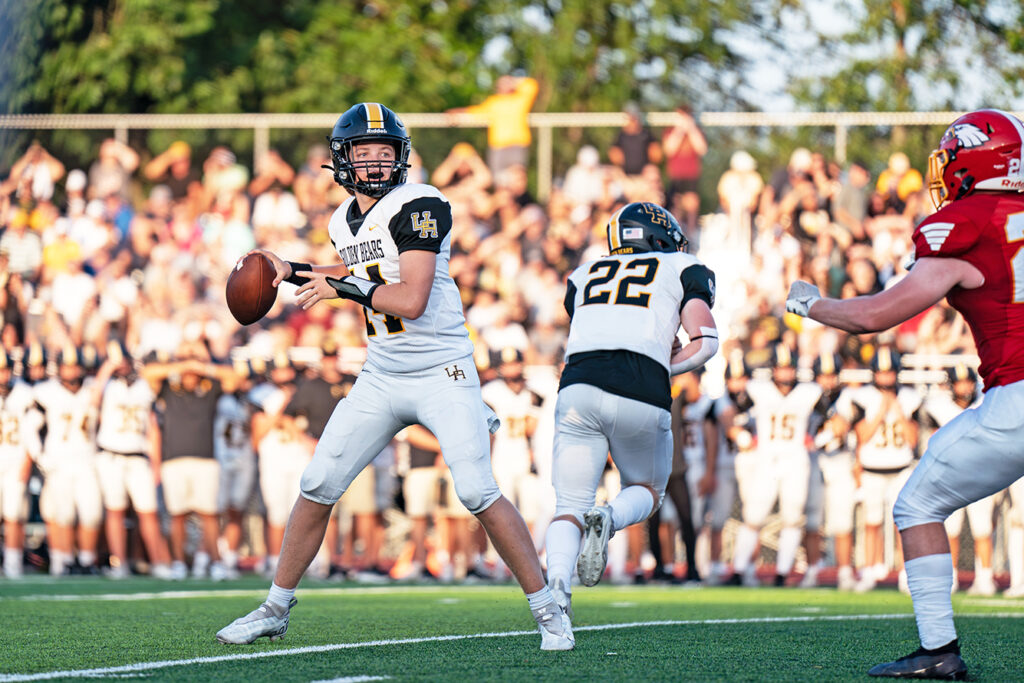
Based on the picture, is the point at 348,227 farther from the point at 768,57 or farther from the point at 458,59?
the point at 768,57

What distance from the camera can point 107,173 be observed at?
15.6m

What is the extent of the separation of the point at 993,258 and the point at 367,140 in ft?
7.92

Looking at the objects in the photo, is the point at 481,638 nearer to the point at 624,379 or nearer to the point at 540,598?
the point at 540,598

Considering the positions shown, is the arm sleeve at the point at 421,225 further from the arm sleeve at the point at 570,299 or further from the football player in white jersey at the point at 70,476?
the football player in white jersey at the point at 70,476

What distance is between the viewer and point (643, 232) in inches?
257

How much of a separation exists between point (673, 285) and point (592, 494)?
3.28ft

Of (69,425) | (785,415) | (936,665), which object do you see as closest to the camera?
(936,665)

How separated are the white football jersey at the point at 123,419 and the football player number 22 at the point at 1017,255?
875 cm

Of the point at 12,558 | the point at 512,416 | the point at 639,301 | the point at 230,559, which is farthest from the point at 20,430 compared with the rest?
the point at 639,301

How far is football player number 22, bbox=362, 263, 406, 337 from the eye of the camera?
5484 millimetres

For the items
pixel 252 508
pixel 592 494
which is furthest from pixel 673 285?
pixel 252 508

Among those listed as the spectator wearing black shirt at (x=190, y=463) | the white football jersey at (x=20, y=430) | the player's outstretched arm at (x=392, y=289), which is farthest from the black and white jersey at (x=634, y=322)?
the white football jersey at (x=20, y=430)

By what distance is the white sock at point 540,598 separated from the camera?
543 centimetres

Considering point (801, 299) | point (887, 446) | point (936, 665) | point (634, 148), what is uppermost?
point (634, 148)
